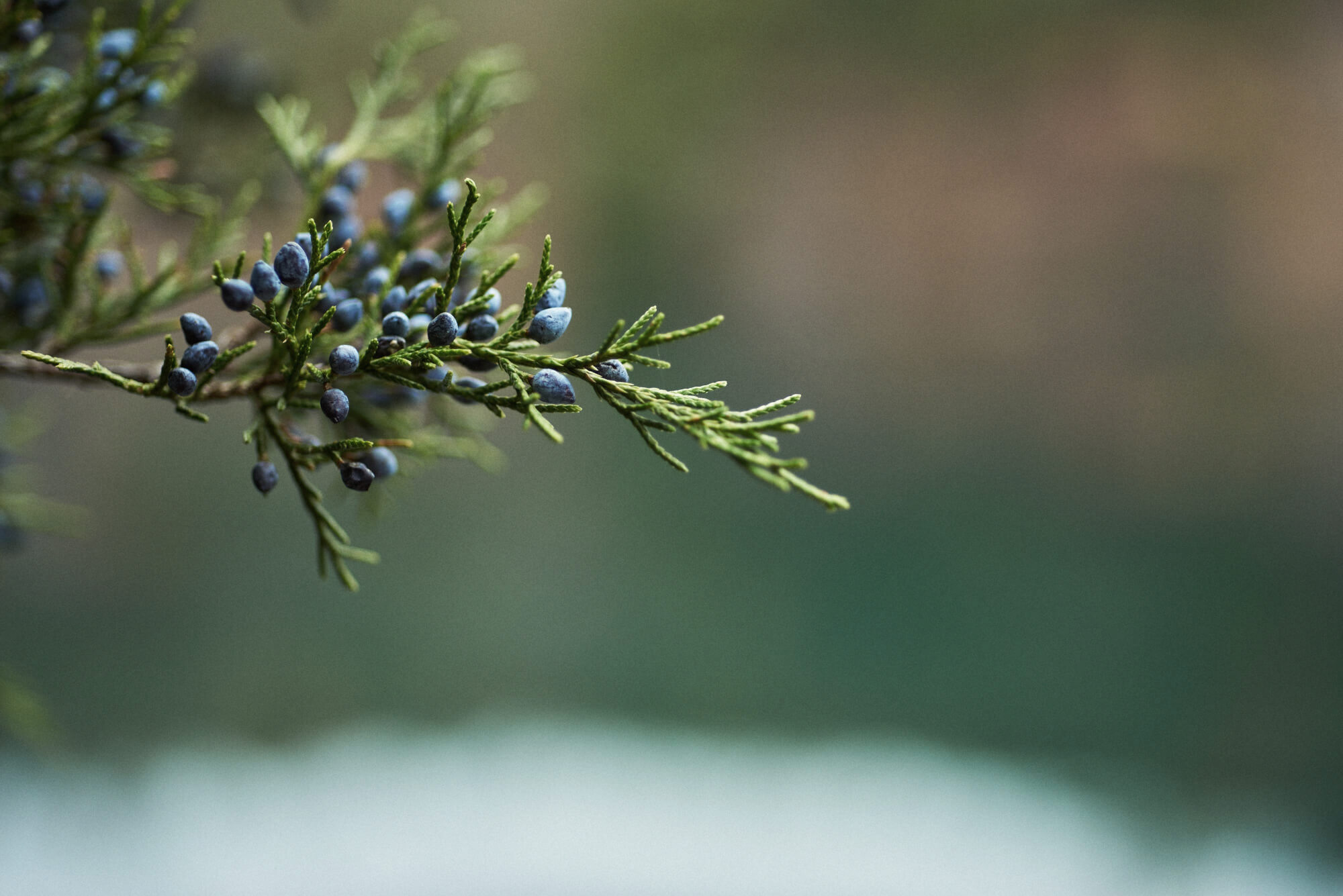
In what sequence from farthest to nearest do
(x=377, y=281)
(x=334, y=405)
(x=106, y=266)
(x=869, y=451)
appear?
(x=869, y=451) < (x=106, y=266) < (x=377, y=281) < (x=334, y=405)

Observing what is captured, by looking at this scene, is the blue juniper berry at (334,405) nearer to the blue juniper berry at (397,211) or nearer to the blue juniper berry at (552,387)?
the blue juniper berry at (552,387)

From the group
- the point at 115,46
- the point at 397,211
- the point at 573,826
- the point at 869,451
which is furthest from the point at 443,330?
the point at 573,826

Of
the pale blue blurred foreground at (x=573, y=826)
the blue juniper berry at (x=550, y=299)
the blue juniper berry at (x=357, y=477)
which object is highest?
the blue juniper berry at (x=550, y=299)

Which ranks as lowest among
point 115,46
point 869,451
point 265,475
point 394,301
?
point 265,475

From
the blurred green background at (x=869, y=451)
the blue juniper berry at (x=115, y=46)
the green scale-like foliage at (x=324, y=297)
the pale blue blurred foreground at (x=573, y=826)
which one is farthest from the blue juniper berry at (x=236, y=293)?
the pale blue blurred foreground at (x=573, y=826)

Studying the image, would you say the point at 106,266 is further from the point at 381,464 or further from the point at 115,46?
the point at 381,464
